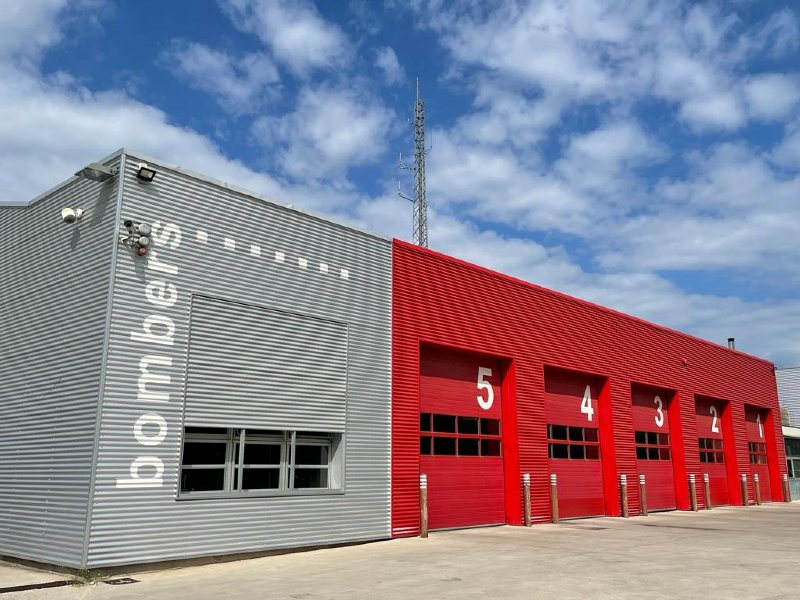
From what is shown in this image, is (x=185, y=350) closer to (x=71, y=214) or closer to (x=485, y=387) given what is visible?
(x=71, y=214)

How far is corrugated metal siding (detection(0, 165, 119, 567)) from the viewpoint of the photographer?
12.4 m

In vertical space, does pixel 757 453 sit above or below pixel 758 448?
below

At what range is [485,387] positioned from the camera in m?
21.2

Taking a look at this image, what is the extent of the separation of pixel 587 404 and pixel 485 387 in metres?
5.98

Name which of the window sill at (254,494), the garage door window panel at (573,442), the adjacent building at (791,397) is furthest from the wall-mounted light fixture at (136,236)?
the adjacent building at (791,397)

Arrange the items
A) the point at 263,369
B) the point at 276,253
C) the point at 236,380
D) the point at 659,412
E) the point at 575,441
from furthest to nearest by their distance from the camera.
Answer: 1. the point at 659,412
2. the point at 575,441
3. the point at 276,253
4. the point at 263,369
5. the point at 236,380

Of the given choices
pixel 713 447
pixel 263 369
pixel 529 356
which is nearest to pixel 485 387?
pixel 529 356

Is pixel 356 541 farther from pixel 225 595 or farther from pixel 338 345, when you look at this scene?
pixel 225 595

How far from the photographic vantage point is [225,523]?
44.8ft

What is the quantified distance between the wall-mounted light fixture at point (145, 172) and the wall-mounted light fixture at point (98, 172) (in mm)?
423

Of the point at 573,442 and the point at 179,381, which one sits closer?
the point at 179,381

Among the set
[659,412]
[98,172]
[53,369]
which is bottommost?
[53,369]

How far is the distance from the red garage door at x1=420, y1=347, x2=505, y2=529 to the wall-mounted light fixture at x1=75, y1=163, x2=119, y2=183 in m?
9.37

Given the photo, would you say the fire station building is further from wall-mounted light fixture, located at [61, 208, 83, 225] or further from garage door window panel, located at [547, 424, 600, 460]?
garage door window panel, located at [547, 424, 600, 460]
